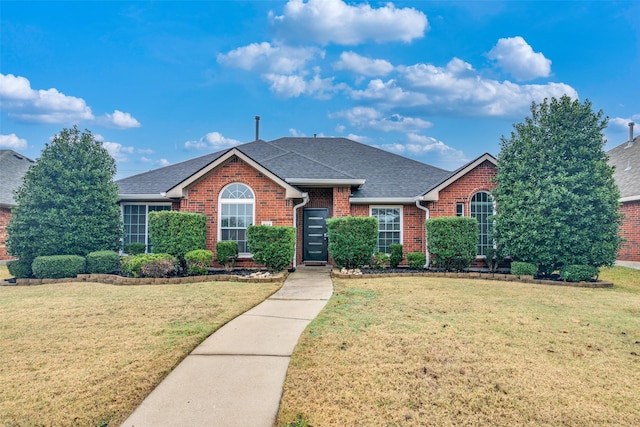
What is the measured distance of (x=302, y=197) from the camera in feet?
40.4

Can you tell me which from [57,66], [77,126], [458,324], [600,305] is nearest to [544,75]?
[600,305]

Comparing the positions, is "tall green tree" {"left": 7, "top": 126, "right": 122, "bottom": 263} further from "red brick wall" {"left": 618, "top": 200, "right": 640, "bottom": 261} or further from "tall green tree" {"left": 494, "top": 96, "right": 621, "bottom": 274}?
"red brick wall" {"left": 618, "top": 200, "right": 640, "bottom": 261}

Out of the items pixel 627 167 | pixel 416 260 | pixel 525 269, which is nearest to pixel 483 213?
pixel 525 269

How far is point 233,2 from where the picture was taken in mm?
13375

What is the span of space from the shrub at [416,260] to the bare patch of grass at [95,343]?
Result: 5903mm

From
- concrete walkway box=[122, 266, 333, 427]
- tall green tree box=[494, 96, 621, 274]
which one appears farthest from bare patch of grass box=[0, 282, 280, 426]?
tall green tree box=[494, 96, 621, 274]

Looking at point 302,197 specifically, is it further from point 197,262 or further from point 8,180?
point 8,180

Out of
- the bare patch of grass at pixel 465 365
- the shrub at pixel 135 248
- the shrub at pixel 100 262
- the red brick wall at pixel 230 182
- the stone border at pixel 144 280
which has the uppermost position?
the red brick wall at pixel 230 182

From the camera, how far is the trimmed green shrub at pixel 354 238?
11.1m

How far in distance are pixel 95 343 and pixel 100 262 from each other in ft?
22.9

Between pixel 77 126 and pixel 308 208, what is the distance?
8.40 metres

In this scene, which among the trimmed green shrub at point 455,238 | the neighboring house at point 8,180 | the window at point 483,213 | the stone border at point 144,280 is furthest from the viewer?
the neighboring house at point 8,180

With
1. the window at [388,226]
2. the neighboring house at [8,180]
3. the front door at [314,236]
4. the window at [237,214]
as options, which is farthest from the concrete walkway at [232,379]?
the neighboring house at [8,180]

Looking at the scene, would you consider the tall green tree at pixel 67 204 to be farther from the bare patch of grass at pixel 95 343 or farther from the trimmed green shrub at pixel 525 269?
the trimmed green shrub at pixel 525 269
